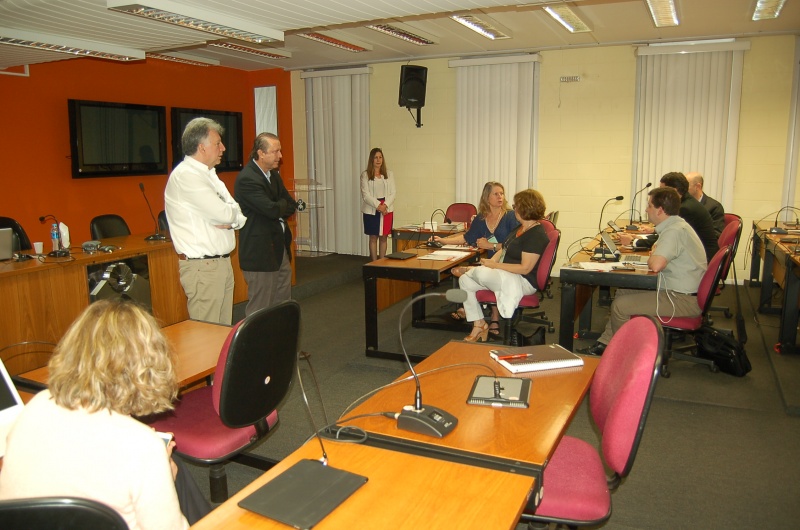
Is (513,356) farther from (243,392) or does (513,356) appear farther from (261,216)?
(261,216)

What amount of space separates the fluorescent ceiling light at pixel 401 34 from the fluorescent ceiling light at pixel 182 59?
2.63 metres

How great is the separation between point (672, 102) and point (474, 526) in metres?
7.04

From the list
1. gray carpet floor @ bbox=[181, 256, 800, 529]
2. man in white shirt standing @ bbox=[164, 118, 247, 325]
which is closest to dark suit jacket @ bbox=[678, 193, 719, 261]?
gray carpet floor @ bbox=[181, 256, 800, 529]

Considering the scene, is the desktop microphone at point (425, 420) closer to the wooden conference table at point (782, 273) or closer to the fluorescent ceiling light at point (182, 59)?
the wooden conference table at point (782, 273)

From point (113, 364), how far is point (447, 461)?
0.90 meters

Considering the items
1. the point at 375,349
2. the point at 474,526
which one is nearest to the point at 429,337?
the point at 375,349

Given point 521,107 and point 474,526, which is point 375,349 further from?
point 521,107

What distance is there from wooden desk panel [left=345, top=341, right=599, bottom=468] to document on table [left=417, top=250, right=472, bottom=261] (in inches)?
87.7

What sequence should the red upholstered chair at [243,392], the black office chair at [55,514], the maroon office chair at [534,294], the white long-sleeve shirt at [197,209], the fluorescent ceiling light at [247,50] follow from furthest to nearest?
1. the fluorescent ceiling light at [247,50]
2. the maroon office chair at [534,294]
3. the white long-sleeve shirt at [197,209]
4. the red upholstered chair at [243,392]
5. the black office chair at [55,514]

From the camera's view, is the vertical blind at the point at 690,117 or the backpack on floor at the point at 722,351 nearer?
the backpack on floor at the point at 722,351

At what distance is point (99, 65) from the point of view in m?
7.18

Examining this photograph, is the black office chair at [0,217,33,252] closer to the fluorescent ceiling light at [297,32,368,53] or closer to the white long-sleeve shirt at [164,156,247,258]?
the white long-sleeve shirt at [164,156,247,258]

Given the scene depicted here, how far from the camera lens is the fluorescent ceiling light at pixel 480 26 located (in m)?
6.24

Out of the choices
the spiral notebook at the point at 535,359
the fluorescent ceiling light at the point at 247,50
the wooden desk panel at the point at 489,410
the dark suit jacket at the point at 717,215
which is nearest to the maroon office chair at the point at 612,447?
the wooden desk panel at the point at 489,410
